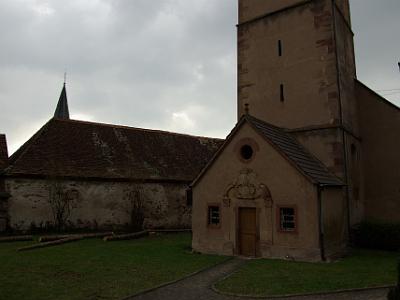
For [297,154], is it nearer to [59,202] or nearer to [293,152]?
[293,152]

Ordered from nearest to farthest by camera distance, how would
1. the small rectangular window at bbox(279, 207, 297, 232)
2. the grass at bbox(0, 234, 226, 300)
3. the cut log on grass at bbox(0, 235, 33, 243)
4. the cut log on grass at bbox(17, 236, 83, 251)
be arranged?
the grass at bbox(0, 234, 226, 300) → the small rectangular window at bbox(279, 207, 297, 232) → the cut log on grass at bbox(17, 236, 83, 251) → the cut log on grass at bbox(0, 235, 33, 243)

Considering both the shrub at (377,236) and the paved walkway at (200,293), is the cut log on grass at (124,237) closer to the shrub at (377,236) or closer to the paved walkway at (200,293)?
the paved walkway at (200,293)

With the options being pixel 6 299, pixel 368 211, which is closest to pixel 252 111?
pixel 368 211

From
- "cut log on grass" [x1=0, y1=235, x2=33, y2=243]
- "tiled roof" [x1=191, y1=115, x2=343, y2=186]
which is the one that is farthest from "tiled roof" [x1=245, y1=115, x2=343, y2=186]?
"cut log on grass" [x1=0, y1=235, x2=33, y2=243]

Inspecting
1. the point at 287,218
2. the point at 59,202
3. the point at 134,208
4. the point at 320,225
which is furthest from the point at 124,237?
the point at 320,225

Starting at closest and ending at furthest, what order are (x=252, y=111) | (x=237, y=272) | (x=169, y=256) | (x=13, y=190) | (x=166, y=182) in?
(x=237, y=272) → (x=169, y=256) → (x=252, y=111) → (x=13, y=190) → (x=166, y=182)

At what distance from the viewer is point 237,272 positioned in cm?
1270

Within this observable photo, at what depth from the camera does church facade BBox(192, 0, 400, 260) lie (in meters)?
15.3

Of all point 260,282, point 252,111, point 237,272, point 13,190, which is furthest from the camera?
point 13,190

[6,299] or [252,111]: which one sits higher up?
[252,111]

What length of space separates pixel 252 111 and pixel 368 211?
8080 mm

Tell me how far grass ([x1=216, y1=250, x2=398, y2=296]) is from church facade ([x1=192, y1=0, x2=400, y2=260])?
1.30 meters

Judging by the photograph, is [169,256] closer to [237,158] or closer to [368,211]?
[237,158]

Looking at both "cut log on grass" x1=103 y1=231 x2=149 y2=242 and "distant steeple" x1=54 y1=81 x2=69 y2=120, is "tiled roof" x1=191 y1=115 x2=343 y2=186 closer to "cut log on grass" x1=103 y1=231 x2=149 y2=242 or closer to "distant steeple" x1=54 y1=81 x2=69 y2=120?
"cut log on grass" x1=103 y1=231 x2=149 y2=242
